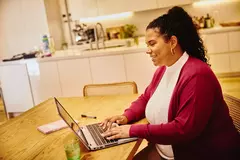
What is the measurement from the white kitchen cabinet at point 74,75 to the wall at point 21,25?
80.1 inches

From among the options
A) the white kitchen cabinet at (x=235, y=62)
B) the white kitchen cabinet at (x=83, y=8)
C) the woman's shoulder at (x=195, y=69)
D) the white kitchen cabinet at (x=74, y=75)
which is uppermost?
the white kitchen cabinet at (x=83, y=8)

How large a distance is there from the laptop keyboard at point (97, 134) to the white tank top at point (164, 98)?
262mm

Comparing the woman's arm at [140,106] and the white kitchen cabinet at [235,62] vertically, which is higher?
the woman's arm at [140,106]

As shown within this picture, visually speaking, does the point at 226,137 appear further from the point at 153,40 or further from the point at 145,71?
the point at 145,71

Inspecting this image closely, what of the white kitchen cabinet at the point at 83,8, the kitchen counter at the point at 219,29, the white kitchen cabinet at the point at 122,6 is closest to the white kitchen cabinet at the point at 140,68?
the kitchen counter at the point at 219,29

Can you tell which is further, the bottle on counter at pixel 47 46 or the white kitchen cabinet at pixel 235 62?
the white kitchen cabinet at pixel 235 62

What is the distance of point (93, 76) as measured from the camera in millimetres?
3908

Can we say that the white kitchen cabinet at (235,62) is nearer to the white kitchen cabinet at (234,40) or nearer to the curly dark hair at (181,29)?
the white kitchen cabinet at (234,40)

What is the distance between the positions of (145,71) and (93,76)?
27.7 inches


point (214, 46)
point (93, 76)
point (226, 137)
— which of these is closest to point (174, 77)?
point (226, 137)

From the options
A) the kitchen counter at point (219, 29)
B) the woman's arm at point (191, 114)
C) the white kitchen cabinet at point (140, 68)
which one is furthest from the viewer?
the kitchen counter at point (219, 29)

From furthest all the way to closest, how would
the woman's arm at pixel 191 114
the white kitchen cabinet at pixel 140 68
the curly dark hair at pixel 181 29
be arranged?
the white kitchen cabinet at pixel 140 68 → the curly dark hair at pixel 181 29 → the woman's arm at pixel 191 114

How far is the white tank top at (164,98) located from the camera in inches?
57.3

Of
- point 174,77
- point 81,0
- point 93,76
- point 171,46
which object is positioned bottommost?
point 93,76
